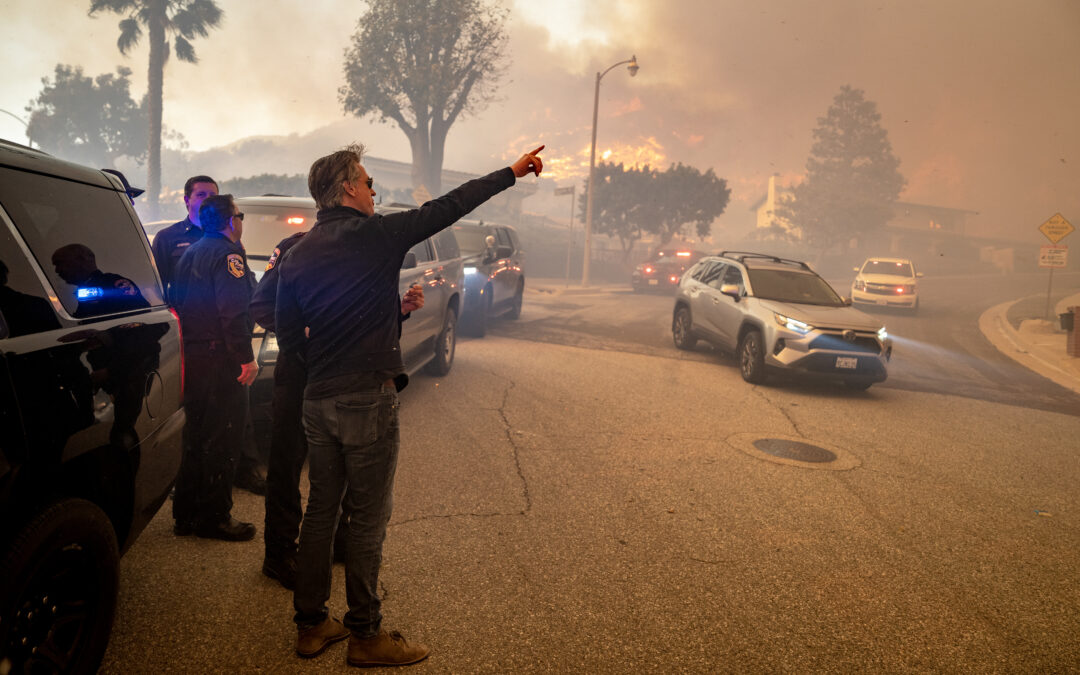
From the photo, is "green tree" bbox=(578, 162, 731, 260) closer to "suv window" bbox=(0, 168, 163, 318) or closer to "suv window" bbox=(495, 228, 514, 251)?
"suv window" bbox=(495, 228, 514, 251)

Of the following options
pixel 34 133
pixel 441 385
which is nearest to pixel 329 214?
pixel 441 385

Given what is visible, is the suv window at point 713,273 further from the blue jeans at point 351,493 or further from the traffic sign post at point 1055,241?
the traffic sign post at point 1055,241

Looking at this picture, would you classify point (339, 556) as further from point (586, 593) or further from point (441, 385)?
point (441, 385)

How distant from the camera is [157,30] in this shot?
33625 mm

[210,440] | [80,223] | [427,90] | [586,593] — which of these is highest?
[427,90]

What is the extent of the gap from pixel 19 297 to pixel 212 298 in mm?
1769

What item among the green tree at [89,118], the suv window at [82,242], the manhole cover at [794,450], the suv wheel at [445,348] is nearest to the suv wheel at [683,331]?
the suv wheel at [445,348]

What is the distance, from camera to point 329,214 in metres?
2.95

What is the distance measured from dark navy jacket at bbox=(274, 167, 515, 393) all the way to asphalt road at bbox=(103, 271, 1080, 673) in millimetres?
1265

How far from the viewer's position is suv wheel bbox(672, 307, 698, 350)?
13.1 meters

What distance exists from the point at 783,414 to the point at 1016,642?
500 centimetres

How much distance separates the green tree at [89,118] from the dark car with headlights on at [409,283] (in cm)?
6278

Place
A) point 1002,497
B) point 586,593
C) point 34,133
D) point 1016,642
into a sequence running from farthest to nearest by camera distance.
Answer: point 34,133, point 1002,497, point 586,593, point 1016,642

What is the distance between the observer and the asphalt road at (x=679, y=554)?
3.26 metres
